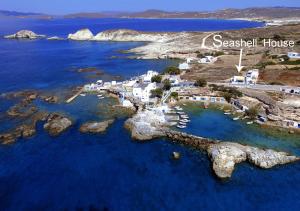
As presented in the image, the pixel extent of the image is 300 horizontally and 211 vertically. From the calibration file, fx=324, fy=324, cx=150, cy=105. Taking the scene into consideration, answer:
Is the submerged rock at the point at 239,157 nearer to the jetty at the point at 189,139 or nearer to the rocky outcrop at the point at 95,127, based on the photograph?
the jetty at the point at 189,139

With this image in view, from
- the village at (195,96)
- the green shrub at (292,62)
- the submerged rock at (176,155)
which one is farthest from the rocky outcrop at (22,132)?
the green shrub at (292,62)

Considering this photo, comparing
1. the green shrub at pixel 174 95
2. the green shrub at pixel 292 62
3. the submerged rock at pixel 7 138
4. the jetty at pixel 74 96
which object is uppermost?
the green shrub at pixel 292 62

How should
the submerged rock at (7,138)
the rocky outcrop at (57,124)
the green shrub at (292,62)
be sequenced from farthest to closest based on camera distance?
the green shrub at (292,62)
the rocky outcrop at (57,124)
the submerged rock at (7,138)


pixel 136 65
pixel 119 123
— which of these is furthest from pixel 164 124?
pixel 136 65

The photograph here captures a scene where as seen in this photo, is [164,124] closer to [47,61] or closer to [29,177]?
[29,177]

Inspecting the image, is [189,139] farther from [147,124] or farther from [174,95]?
[174,95]

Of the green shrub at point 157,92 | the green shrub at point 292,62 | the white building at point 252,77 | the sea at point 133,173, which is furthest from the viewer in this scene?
the green shrub at point 292,62

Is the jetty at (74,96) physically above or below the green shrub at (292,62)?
below

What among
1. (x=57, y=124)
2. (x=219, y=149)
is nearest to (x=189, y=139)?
(x=219, y=149)
